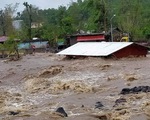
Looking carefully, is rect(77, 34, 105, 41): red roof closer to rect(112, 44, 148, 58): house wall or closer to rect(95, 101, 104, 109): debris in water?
rect(112, 44, 148, 58): house wall

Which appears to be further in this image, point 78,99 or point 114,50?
point 114,50

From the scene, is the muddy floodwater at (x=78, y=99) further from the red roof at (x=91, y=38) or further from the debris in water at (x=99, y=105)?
the red roof at (x=91, y=38)

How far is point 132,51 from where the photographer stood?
35000 millimetres

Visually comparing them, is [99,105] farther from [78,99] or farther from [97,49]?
[97,49]

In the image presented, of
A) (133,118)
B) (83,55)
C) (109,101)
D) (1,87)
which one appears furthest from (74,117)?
(83,55)

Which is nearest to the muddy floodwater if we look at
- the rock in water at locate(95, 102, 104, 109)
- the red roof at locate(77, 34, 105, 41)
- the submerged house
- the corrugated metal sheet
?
the rock in water at locate(95, 102, 104, 109)

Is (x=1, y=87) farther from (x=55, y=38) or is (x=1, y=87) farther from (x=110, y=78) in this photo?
(x=55, y=38)

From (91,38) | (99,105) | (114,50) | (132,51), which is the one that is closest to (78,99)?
(99,105)

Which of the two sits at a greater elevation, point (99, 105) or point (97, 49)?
point (99, 105)

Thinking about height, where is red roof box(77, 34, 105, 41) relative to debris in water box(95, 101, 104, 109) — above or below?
below

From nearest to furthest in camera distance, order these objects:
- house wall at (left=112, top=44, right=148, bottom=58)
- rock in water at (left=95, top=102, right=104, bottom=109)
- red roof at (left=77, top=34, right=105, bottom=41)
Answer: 1. rock in water at (left=95, top=102, right=104, bottom=109)
2. house wall at (left=112, top=44, right=148, bottom=58)
3. red roof at (left=77, top=34, right=105, bottom=41)

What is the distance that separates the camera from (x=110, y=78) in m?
20.7

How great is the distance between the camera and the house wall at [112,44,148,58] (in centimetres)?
3400

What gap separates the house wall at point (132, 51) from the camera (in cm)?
3400
